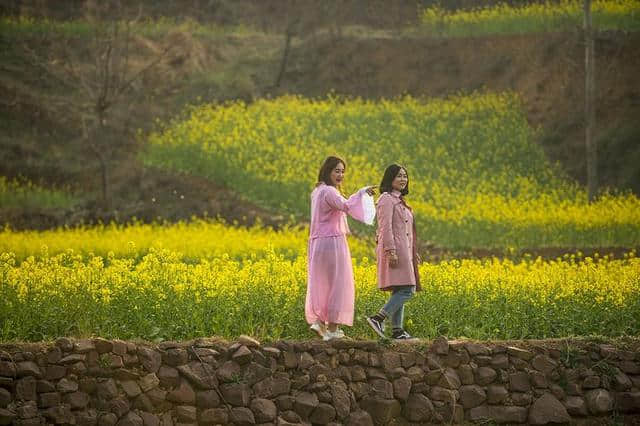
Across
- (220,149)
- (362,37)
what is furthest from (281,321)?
(362,37)

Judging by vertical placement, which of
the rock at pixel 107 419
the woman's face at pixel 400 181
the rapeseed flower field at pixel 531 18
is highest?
the rapeseed flower field at pixel 531 18

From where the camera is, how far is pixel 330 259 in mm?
10766

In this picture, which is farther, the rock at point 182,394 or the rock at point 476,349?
the rock at point 476,349

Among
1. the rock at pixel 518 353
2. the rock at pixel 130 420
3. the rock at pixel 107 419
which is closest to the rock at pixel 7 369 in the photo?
the rock at pixel 107 419

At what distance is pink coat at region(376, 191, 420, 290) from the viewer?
Answer: 1089cm

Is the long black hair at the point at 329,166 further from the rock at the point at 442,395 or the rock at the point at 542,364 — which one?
the rock at the point at 542,364

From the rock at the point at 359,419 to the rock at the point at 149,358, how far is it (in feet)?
6.06

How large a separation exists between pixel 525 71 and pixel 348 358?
71.9 feet

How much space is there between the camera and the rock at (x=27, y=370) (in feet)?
31.9

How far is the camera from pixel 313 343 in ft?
34.6

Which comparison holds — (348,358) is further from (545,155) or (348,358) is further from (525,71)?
(525,71)

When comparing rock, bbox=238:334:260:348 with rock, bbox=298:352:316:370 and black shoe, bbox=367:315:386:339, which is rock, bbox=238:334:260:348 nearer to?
rock, bbox=298:352:316:370

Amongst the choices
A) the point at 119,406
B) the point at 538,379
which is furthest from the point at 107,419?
the point at 538,379

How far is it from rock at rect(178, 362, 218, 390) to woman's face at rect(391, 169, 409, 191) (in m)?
2.60
